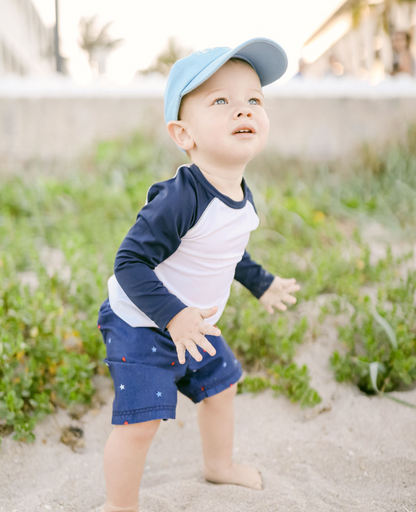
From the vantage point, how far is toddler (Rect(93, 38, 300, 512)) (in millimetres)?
1324

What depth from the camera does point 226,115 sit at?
138cm

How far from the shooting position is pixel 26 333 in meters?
2.36

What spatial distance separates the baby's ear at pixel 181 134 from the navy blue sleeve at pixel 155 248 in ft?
0.47

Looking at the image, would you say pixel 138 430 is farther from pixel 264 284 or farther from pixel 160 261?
pixel 264 284

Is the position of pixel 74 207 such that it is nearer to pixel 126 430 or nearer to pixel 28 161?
pixel 28 161

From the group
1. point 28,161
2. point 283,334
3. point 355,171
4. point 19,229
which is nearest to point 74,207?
point 19,229

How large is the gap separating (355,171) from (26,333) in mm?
4197

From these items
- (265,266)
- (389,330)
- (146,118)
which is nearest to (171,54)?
(146,118)

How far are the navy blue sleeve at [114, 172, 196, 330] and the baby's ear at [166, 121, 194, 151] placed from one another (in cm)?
14

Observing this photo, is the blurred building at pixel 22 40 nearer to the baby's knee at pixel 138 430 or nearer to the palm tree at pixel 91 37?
the palm tree at pixel 91 37

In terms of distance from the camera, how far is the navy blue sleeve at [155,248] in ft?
4.19

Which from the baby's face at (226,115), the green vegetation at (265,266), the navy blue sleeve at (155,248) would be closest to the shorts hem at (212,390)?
the navy blue sleeve at (155,248)

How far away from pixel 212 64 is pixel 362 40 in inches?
562

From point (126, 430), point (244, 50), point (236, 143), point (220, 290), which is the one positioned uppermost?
point (244, 50)
